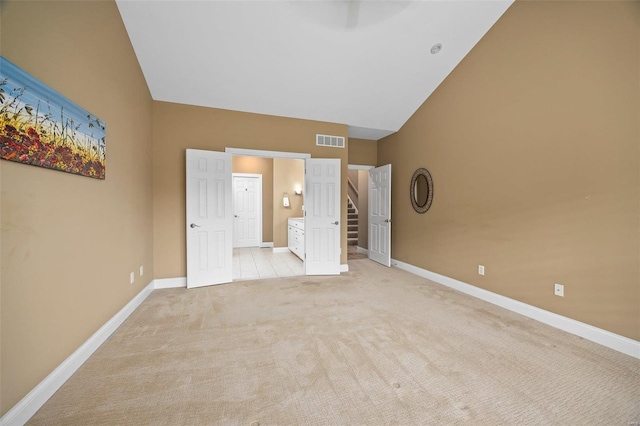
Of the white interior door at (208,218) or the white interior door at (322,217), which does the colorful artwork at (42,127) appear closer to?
the white interior door at (208,218)

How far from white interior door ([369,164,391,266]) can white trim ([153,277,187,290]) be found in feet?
12.3

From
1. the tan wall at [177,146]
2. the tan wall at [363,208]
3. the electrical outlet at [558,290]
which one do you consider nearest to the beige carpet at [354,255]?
the tan wall at [363,208]

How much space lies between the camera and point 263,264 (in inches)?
211

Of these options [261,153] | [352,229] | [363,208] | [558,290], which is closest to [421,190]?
[363,208]

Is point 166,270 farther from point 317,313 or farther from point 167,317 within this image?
point 317,313

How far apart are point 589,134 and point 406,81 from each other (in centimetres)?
236

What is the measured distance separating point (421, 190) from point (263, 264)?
11.8ft

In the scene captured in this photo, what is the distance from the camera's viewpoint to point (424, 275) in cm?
439

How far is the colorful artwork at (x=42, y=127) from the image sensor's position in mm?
1351

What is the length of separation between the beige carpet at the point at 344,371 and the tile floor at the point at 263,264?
58.7 inches

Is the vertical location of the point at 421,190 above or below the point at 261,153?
below

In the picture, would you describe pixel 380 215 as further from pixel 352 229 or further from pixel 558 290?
pixel 558 290

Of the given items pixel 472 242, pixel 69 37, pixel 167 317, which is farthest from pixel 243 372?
pixel 472 242

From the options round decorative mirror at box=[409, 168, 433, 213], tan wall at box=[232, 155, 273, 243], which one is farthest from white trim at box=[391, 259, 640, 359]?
tan wall at box=[232, 155, 273, 243]
